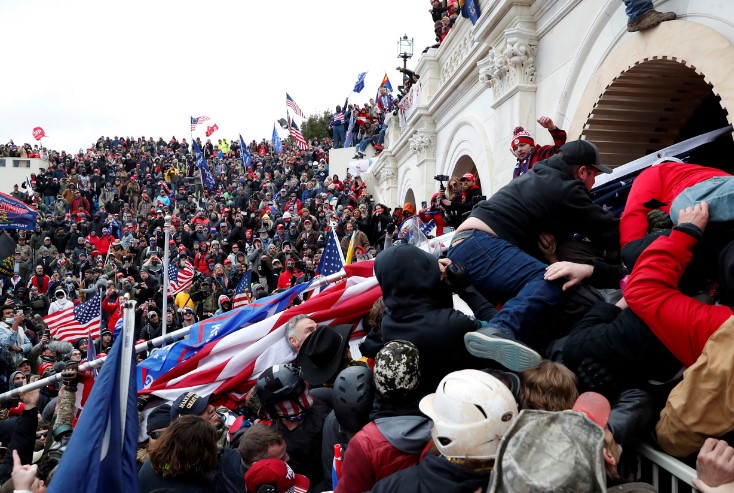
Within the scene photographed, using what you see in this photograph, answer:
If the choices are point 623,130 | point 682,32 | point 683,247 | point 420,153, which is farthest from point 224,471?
point 420,153

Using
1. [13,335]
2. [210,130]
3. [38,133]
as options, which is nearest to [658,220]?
[13,335]

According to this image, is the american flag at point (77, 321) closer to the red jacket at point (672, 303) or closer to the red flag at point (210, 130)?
the red jacket at point (672, 303)

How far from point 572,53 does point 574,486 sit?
7.73m

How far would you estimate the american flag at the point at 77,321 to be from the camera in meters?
11.2

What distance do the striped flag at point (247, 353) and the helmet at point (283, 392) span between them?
141cm

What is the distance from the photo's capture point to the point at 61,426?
4668mm

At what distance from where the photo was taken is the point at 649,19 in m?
6.34

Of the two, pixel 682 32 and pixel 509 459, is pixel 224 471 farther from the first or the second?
pixel 682 32

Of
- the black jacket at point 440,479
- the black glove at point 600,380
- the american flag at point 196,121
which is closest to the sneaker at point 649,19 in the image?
the black glove at point 600,380

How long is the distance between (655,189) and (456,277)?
1.31 metres

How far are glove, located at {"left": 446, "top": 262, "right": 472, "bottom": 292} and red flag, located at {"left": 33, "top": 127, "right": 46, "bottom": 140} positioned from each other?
149 feet

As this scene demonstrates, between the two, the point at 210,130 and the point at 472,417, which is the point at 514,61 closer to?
the point at 472,417

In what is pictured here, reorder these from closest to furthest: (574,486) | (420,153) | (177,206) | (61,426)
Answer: (574,486) → (61,426) → (420,153) → (177,206)

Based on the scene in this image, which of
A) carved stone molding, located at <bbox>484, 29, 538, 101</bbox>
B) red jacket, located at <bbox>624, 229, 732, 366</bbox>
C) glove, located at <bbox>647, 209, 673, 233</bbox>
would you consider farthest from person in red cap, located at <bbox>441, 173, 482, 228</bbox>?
red jacket, located at <bbox>624, 229, 732, 366</bbox>
